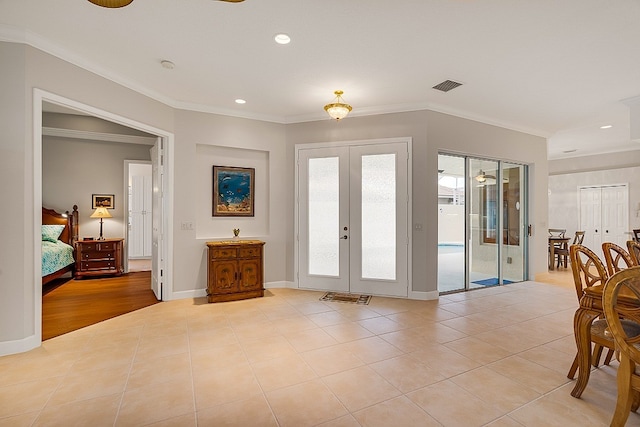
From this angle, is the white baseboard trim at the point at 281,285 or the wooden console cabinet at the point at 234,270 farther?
the white baseboard trim at the point at 281,285

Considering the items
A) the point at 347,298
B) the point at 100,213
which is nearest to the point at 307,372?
the point at 347,298

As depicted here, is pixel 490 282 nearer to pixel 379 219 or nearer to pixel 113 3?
pixel 379 219

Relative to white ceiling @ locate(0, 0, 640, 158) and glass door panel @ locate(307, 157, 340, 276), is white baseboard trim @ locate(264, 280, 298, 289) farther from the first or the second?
white ceiling @ locate(0, 0, 640, 158)

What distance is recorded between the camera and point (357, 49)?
10.2 feet

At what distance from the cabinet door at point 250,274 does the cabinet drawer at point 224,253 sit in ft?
0.50

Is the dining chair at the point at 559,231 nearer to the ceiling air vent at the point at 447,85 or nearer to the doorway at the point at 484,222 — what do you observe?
the doorway at the point at 484,222

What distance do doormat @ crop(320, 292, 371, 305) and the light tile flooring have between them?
0.50 metres

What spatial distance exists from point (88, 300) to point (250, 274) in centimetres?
241

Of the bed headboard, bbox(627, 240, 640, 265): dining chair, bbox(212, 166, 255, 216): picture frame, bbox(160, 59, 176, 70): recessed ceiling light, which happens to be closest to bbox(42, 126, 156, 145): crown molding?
the bed headboard

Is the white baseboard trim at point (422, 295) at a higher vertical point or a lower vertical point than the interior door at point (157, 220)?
lower

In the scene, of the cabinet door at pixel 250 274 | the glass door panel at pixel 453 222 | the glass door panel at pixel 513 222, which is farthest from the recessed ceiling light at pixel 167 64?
the glass door panel at pixel 513 222

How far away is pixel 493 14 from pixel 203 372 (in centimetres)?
379

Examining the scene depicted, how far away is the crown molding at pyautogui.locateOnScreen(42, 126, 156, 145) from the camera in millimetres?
5879

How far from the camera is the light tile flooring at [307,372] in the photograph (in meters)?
1.98
